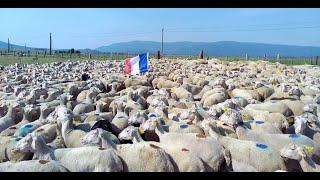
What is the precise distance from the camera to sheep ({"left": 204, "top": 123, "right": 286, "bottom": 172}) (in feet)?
22.6

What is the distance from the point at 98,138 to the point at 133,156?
2.74 feet

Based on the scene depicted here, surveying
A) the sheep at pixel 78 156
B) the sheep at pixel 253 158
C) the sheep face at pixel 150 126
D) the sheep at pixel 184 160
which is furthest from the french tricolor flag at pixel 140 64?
the sheep at pixel 78 156

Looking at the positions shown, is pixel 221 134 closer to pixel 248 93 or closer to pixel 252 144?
pixel 252 144

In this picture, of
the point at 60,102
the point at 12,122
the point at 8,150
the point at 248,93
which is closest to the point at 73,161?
the point at 8,150

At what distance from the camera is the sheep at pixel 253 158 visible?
6.88 metres

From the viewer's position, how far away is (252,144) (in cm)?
725

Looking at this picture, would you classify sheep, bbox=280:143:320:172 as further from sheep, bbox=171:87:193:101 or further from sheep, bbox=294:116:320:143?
sheep, bbox=171:87:193:101

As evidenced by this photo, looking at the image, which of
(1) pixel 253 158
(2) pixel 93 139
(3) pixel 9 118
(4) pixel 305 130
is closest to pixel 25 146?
(2) pixel 93 139

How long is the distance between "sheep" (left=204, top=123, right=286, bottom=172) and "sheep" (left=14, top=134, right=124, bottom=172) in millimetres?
1937

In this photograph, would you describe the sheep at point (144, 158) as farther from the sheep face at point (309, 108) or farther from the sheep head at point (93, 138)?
the sheep face at point (309, 108)

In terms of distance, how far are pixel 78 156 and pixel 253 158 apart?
9.07 ft

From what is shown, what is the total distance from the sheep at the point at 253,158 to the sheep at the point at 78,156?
194 centimetres

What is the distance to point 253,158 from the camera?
699 cm
